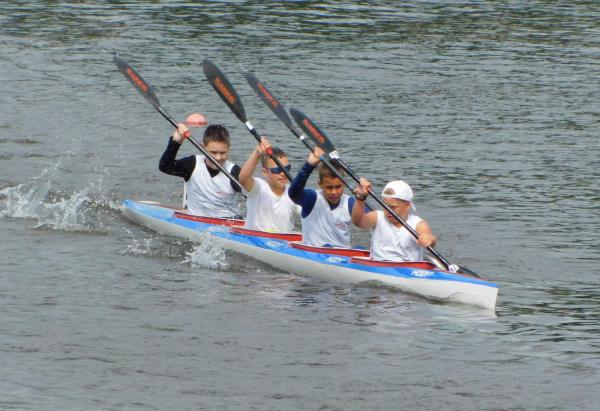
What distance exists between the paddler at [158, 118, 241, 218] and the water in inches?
32.2

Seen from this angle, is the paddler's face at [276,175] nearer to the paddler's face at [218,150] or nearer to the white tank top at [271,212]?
the white tank top at [271,212]

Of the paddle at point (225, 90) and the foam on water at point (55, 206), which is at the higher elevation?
the paddle at point (225, 90)

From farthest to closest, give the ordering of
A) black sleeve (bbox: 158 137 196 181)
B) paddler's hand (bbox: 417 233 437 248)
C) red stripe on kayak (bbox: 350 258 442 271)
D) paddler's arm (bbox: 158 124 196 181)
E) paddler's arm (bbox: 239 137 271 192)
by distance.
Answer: black sleeve (bbox: 158 137 196 181) → paddler's arm (bbox: 158 124 196 181) → paddler's arm (bbox: 239 137 271 192) → red stripe on kayak (bbox: 350 258 442 271) → paddler's hand (bbox: 417 233 437 248)

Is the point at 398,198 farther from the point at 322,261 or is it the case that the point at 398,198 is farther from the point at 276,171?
the point at 276,171

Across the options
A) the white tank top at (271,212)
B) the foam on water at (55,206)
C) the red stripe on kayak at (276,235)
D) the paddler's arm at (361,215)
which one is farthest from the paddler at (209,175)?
the paddler's arm at (361,215)

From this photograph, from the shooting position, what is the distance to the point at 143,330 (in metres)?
12.3

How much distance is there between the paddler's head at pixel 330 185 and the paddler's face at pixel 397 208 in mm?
743

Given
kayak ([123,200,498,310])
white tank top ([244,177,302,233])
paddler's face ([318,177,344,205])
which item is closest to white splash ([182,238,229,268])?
kayak ([123,200,498,310])

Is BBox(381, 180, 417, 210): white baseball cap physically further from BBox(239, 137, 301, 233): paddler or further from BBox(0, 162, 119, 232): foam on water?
BBox(0, 162, 119, 232): foam on water

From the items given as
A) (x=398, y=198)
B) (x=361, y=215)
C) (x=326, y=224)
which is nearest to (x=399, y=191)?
(x=398, y=198)

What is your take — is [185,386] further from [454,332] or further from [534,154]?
[534,154]

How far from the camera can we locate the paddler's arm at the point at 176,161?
1579 centimetres

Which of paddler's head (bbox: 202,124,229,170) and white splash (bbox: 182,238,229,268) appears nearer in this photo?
white splash (bbox: 182,238,229,268)

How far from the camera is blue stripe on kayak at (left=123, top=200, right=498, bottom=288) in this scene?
44.4 feet
